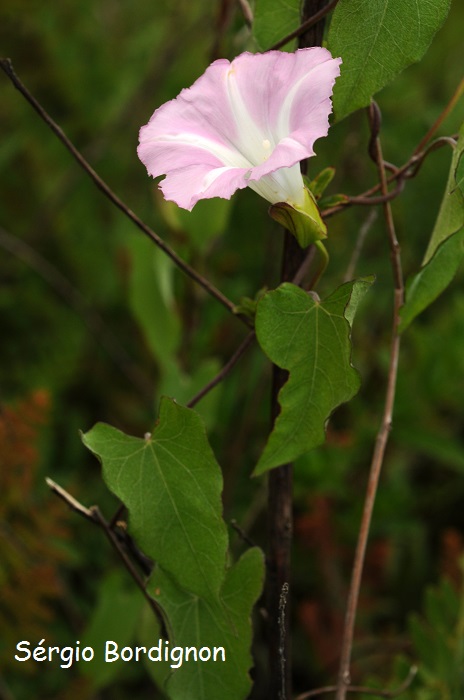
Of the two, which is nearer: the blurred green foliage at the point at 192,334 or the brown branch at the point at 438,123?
the brown branch at the point at 438,123

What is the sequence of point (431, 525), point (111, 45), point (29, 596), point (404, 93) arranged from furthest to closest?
1. point (111, 45)
2. point (404, 93)
3. point (431, 525)
4. point (29, 596)

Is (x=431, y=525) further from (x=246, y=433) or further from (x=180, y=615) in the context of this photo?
(x=180, y=615)

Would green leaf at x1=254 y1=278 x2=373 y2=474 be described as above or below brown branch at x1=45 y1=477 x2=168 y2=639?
above

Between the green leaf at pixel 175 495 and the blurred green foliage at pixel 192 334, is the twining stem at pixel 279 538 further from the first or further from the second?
the blurred green foliage at pixel 192 334

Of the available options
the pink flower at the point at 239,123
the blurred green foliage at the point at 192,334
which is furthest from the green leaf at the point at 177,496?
the blurred green foliage at the point at 192,334

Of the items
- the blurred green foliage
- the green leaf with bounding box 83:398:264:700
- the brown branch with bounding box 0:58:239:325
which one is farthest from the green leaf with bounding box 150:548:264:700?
the blurred green foliage

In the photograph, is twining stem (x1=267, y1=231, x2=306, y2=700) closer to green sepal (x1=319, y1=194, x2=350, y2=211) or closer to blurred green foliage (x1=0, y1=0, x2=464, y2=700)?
green sepal (x1=319, y1=194, x2=350, y2=211)

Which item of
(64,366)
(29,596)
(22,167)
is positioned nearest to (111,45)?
(22,167)
